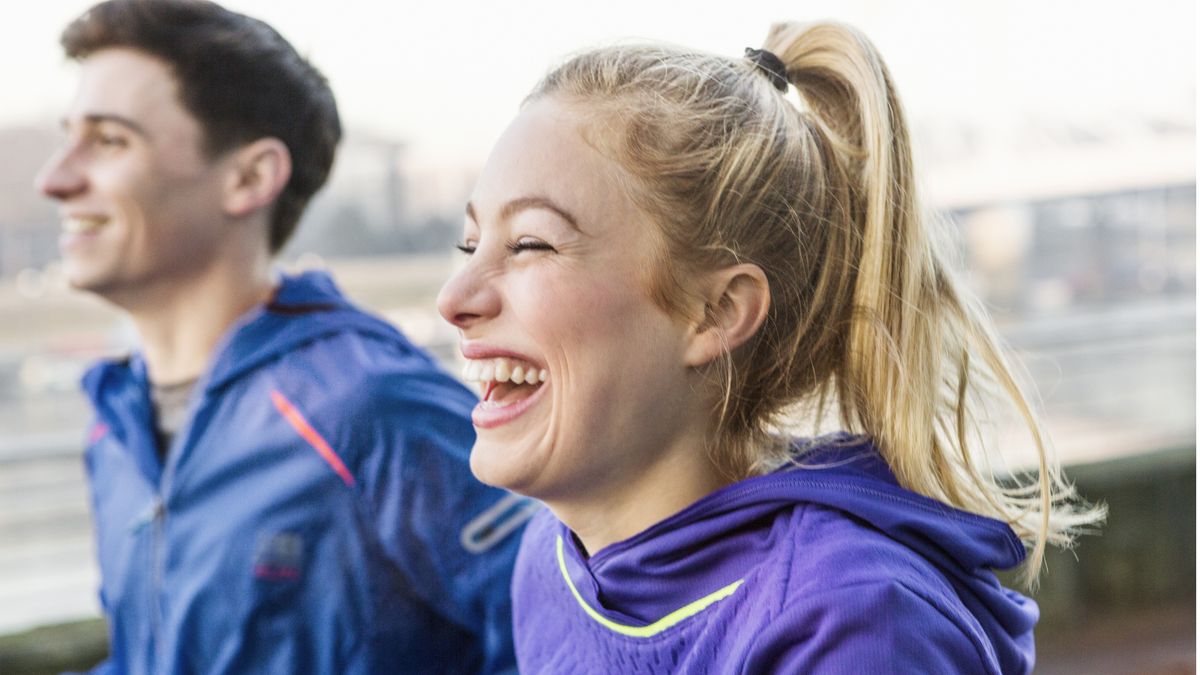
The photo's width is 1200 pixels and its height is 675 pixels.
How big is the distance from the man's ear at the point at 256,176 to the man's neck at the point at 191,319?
0.32 ft

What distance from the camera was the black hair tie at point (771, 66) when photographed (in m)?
1.21

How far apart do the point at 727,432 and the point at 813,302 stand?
141 mm

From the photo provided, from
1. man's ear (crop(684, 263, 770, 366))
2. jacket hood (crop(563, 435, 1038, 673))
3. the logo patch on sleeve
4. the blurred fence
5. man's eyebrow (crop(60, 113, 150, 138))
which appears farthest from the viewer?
the blurred fence

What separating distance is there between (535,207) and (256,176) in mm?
772

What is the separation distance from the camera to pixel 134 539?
1616 millimetres

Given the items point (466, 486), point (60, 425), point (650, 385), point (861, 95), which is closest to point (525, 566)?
point (466, 486)

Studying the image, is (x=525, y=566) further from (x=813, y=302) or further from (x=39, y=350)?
(x=39, y=350)

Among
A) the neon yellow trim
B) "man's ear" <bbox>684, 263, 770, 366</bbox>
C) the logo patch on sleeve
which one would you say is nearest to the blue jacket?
the logo patch on sleeve

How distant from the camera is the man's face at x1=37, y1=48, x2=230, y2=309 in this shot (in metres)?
1.62

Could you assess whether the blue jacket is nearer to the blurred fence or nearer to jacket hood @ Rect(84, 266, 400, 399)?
jacket hood @ Rect(84, 266, 400, 399)

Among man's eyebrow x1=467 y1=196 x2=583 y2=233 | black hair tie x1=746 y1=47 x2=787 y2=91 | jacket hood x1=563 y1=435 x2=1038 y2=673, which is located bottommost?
jacket hood x1=563 y1=435 x2=1038 y2=673

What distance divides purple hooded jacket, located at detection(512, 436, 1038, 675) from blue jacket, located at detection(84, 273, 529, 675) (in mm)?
364

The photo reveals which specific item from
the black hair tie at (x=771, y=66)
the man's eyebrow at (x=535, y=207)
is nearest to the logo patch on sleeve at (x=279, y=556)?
the man's eyebrow at (x=535, y=207)

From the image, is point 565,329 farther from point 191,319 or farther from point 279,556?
point 191,319
